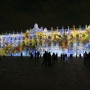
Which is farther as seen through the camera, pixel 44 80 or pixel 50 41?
pixel 50 41

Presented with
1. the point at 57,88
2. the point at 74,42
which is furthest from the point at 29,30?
the point at 57,88

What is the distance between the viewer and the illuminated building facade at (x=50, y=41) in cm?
10281

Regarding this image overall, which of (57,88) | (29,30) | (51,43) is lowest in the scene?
(57,88)

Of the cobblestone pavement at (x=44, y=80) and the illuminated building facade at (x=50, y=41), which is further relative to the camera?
the illuminated building facade at (x=50, y=41)

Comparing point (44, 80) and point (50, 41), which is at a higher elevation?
point (50, 41)

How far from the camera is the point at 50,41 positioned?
11069 cm

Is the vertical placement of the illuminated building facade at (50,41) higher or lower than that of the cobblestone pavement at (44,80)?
higher

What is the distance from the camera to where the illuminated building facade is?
103m

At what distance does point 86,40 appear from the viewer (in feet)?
330

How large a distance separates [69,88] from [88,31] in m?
94.0

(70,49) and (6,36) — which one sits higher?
(6,36)

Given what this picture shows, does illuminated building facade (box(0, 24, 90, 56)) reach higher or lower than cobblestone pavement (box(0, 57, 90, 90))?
higher

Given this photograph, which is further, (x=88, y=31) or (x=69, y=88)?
(x=88, y=31)

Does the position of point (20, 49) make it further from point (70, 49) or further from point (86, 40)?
point (86, 40)
